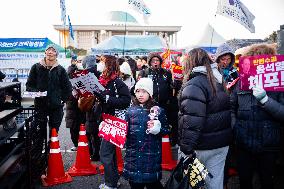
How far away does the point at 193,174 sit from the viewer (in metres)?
3.26

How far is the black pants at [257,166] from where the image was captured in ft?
12.0

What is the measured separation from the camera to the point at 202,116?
3.29 metres

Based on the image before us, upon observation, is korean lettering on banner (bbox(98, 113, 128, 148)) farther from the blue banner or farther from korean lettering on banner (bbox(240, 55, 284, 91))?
the blue banner

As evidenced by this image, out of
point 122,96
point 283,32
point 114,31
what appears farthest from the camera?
point 114,31

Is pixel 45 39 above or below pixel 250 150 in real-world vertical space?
above

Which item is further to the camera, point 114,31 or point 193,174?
point 114,31

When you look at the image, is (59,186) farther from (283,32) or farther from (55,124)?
(283,32)

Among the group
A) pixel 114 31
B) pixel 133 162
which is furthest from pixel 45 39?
pixel 114 31

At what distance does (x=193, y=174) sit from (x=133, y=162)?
0.69 metres

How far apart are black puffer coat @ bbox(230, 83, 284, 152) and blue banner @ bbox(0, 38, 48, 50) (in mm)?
14320

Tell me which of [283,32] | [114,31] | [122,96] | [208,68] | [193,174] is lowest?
[193,174]

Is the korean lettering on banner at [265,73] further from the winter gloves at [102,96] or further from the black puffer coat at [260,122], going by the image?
the winter gloves at [102,96]

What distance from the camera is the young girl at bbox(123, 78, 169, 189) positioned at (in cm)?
359

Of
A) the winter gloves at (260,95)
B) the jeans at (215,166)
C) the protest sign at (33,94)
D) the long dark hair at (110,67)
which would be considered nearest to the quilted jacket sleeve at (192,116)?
the jeans at (215,166)
